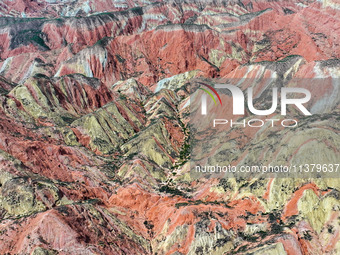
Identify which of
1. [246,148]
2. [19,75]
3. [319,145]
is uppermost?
[319,145]

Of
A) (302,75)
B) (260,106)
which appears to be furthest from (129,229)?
(302,75)

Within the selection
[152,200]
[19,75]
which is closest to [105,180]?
[152,200]

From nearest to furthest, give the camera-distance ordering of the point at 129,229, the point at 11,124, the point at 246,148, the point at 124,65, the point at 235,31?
1. the point at 129,229
2. the point at 246,148
3. the point at 11,124
4. the point at 124,65
5. the point at 235,31

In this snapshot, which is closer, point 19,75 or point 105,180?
point 105,180

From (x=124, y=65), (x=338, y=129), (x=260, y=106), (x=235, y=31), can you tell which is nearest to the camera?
(x=338, y=129)

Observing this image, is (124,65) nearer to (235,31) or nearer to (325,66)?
(235,31)

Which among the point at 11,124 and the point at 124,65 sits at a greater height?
the point at 11,124

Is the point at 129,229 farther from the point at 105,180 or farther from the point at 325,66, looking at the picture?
the point at 325,66
